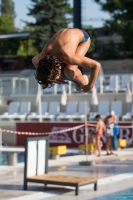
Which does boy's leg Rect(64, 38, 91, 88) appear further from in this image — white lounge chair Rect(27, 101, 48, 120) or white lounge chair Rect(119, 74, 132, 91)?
white lounge chair Rect(119, 74, 132, 91)

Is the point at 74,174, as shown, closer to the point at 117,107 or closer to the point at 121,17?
the point at 117,107

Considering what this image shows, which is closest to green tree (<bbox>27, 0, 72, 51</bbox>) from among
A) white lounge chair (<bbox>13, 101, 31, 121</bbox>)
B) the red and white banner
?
white lounge chair (<bbox>13, 101, 31, 121</bbox>)

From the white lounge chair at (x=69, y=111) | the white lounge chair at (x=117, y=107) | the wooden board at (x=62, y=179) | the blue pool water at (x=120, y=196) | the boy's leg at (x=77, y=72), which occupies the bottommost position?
the white lounge chair at (x=69, y=111)

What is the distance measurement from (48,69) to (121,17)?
3008 centimetres

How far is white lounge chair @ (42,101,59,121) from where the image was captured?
80.0 feet

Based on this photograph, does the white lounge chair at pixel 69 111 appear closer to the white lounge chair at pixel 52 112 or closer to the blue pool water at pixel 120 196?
the white lounge chair at pixel 52 112

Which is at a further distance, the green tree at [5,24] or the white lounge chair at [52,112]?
the green tree at [5,24]

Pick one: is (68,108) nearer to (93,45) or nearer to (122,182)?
(122,182)

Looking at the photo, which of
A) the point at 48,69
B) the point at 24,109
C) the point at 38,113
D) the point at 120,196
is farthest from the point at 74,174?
the point at 24,109

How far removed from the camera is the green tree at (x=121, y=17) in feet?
114

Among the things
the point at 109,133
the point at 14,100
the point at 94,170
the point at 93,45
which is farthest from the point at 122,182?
the point at 93,45

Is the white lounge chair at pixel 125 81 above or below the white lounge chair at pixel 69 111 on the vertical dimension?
above

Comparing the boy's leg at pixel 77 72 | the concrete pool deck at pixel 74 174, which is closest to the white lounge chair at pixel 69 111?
the concrete pool deck at pixel 74 174

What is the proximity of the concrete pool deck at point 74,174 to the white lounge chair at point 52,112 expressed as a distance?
22.3 ft
